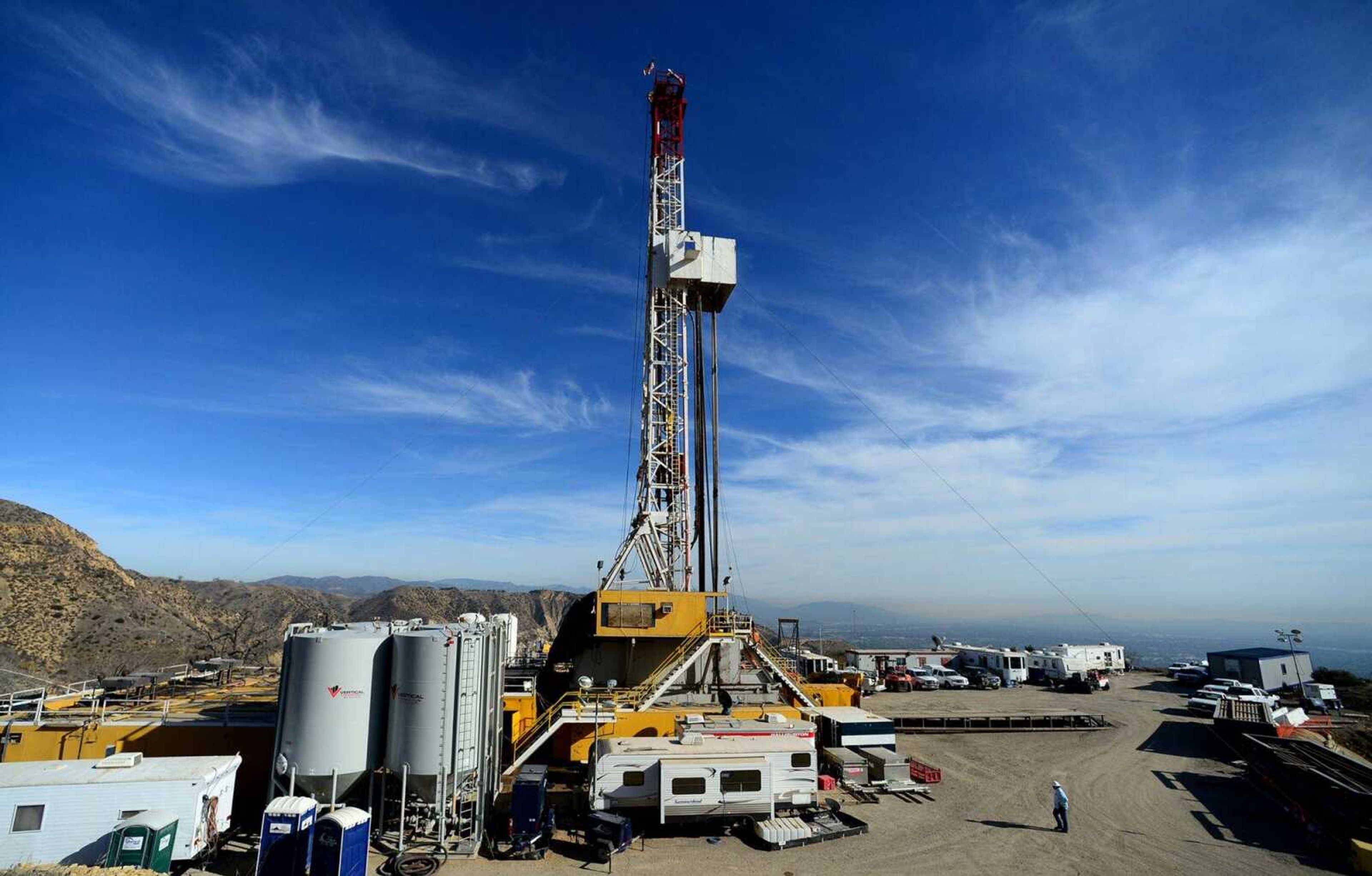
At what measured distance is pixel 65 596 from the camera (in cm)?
4534

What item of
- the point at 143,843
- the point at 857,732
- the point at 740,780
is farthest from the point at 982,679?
the point at 143,843

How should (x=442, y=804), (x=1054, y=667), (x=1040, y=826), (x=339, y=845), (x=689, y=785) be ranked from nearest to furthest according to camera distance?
(x=339, y=845) → (x=442, y=804) → (x=689, y=785) → (x=1040, y=826) → (x=1054, y=667)

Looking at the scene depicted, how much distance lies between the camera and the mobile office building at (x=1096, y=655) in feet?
141

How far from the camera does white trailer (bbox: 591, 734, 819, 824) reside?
1372 cm

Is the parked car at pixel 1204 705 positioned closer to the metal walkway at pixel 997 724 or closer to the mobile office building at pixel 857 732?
the metal walkway at pixel 997 724

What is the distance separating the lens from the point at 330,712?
43.1 feet

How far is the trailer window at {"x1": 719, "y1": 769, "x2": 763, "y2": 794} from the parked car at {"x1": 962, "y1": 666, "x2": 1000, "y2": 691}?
28.4 meters

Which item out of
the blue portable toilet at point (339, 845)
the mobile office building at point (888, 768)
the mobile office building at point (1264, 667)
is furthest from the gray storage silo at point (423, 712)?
the mobile office building at point (1264, 667)

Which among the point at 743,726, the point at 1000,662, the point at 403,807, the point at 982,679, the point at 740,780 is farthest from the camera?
the point at 1000,662

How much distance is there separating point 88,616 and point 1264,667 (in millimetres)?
73609

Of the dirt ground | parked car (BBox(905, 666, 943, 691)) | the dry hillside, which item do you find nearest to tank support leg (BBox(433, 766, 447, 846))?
the dirt ground

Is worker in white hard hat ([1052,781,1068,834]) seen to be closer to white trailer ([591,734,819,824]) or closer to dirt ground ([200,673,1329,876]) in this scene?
dirt ground ([200,673,1329,876])

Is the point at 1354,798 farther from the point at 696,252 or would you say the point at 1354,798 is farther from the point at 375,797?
the point at 696,252

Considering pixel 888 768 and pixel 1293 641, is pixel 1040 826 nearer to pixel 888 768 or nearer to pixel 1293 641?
pixel 888 768
